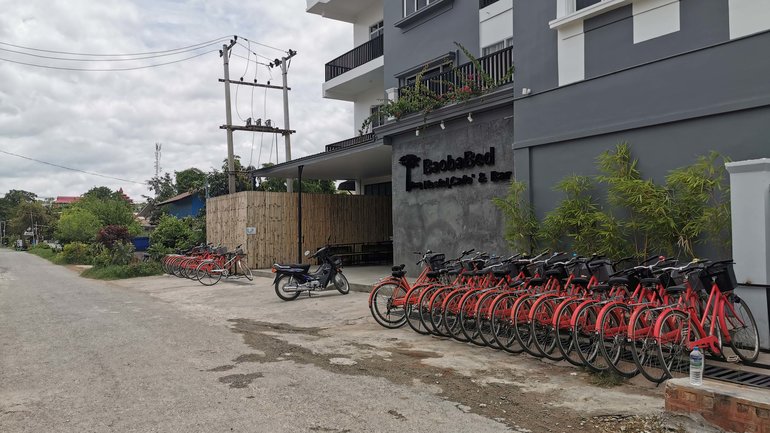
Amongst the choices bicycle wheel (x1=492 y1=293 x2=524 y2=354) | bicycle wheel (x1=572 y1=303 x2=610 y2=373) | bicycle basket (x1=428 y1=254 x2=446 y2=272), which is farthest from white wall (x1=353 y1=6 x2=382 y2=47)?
bicycle wheel (x1=572 y1=303 x2=610 y2=373)

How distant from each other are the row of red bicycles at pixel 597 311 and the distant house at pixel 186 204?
104ft

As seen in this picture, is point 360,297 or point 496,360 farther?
point 360,297

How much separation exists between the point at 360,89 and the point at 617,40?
47.6 feet

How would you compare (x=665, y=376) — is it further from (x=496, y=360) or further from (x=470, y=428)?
(x=470, y=428)

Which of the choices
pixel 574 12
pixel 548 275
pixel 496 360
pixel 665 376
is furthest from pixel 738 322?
pixel 574 12

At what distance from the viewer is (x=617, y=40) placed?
8.44m

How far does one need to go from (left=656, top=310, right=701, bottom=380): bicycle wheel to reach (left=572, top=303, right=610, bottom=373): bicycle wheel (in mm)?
550

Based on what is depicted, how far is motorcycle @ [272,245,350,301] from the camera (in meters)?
11.8

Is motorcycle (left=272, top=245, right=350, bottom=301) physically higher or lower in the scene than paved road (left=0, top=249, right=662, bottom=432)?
higher

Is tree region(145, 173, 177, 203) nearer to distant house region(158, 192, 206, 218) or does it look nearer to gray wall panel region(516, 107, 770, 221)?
distant house region(158, 192, 206, 218)

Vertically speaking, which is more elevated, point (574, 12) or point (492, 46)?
point (492, 46)

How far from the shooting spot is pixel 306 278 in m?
11.9

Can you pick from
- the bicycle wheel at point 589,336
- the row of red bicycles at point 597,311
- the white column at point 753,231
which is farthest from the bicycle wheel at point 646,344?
the white column at point 753,231

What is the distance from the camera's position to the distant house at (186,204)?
3728 centimetres
